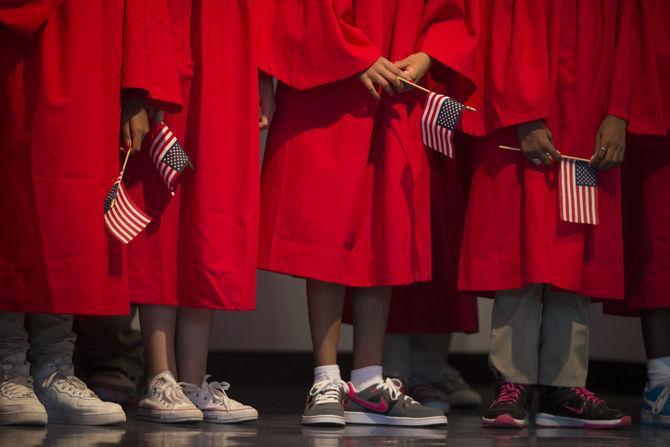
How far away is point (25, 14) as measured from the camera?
250cm

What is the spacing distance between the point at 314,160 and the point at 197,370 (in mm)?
614

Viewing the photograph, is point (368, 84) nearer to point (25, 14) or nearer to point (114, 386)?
point (25, 14)

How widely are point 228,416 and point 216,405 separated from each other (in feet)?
0.15

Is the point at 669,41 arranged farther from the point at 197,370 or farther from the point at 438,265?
the point at 197,370

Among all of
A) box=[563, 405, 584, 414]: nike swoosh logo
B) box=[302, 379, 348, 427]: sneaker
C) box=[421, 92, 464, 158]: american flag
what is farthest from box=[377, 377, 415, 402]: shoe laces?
box=[421, 92, 464, 158]: american flag

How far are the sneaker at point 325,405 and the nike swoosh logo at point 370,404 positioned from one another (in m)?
0.05

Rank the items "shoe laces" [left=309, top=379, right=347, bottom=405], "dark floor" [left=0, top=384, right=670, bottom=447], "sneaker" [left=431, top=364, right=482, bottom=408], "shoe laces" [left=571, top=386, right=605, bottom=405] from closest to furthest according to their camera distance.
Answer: "dark floor" [left=0, top=384, right=670, bottom=447] < "shoe laces" [left=309, top=379, right=347, bottom=405] < "shoe laces" [left=571, top=386, right=605, bottom=405] < "sneaker" [left=431, top=364, right=482, bottom=408]

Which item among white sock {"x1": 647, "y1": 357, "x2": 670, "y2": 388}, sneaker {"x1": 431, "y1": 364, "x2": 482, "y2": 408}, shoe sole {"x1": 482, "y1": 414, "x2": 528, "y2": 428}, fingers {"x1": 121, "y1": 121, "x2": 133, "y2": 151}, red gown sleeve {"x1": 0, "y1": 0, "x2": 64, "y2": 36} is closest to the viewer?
red gown sleeve {"x1": 0, "y1": 0, "x2": 64, "y2": 36}

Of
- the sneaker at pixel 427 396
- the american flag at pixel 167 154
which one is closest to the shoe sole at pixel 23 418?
the american flag at pixel 167 154

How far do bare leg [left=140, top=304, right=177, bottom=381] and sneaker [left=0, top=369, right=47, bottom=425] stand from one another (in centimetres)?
32

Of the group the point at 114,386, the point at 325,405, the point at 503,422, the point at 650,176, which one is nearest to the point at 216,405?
the point at 325,405

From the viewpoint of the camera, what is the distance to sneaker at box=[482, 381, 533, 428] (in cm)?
292

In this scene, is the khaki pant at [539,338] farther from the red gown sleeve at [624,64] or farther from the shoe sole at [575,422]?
the red gown sleeve at [624,64]

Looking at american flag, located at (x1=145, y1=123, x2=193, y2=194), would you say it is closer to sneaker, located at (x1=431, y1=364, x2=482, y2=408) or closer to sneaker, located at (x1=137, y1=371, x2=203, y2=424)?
sneaker, located at (x1=137, y1=371, x2=203, y2=424)
